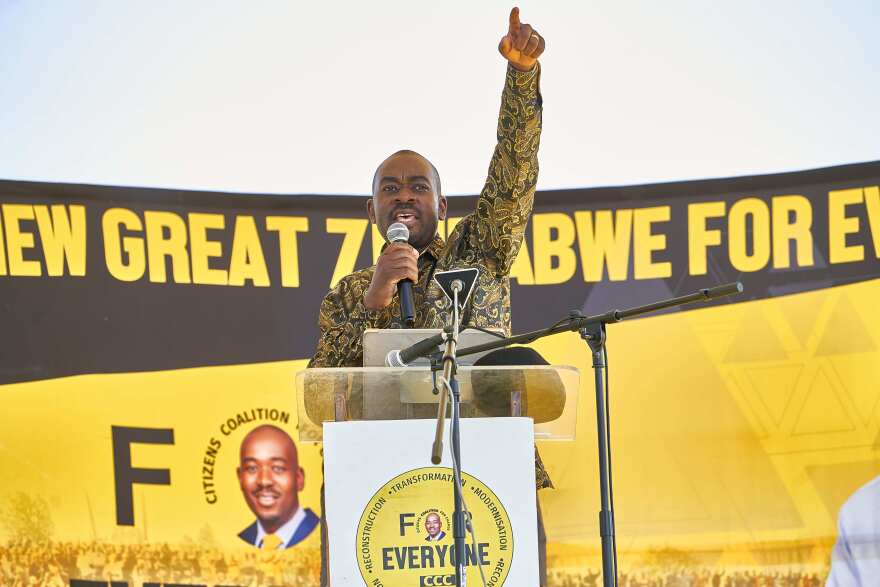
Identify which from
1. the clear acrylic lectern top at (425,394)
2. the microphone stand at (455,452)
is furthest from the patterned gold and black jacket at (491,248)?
the microphone stand at (455,452)

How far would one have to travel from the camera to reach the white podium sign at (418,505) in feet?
5.85

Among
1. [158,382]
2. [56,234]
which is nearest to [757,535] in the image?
[158,382]

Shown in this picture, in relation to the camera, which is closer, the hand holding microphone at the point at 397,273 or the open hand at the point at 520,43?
the hand holding microphone at the point at 397,273

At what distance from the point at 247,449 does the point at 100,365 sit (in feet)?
2.19

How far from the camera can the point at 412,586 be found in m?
1.78

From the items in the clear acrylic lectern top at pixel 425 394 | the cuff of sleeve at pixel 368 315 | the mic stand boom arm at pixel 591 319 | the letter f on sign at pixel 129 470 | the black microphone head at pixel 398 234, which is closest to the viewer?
the mic stand boom arm at pixel 591 319

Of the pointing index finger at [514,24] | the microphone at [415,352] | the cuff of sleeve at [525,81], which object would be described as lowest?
the microphone at [415,352]

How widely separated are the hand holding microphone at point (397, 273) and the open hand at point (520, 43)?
48 cm

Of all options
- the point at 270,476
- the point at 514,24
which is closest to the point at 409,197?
the point at 514,24

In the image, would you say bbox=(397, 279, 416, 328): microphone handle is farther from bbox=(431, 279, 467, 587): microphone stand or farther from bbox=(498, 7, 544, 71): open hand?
bbox=(498, 7, 544, 71): open hand

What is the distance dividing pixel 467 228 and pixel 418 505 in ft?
3.44

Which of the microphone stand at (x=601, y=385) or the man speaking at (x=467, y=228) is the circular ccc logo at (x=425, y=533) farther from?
the man speaking at (x=467, y=228)

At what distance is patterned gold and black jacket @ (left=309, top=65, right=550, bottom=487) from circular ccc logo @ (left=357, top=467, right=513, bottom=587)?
635 mm

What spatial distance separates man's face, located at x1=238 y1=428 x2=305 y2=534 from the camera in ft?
13.0
